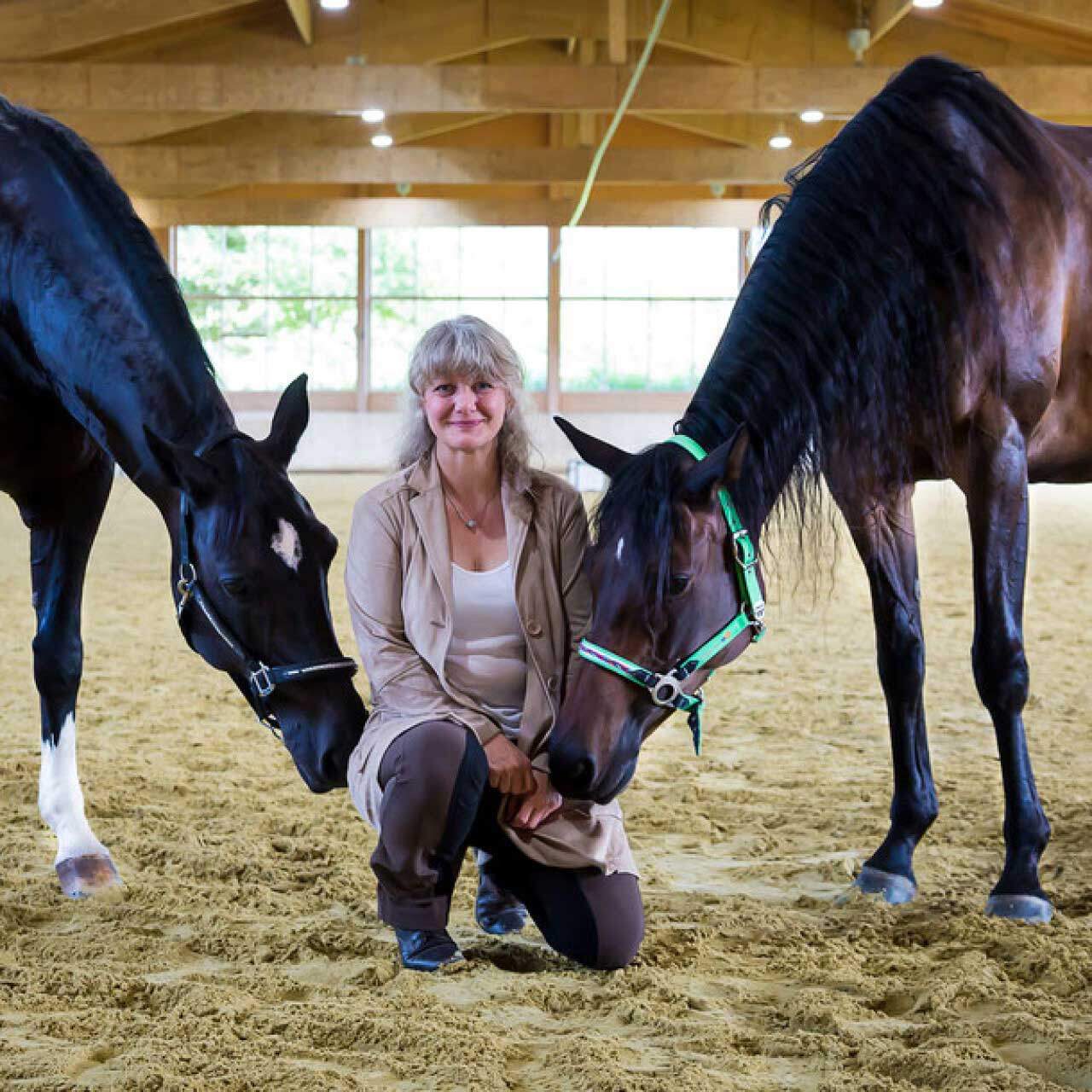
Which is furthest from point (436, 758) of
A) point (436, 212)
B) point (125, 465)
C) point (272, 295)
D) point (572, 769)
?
point (272, 295)

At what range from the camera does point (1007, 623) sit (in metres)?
2.75

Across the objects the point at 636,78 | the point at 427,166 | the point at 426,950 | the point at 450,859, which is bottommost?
the point at 426,950

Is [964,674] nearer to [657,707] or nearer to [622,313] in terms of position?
[657,707]

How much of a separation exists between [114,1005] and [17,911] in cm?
65

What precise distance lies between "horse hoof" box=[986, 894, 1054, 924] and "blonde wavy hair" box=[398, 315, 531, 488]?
125cm

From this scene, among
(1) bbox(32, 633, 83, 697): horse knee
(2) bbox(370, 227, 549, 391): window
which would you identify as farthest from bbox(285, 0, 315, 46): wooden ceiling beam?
(1) bbox(32, 633, 83, 697): horse knee

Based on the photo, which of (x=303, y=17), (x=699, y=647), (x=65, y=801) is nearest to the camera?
(x=699, y=647)

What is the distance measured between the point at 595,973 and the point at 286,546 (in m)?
0.92

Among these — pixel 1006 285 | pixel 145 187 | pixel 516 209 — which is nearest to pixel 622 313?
pixel 516 209

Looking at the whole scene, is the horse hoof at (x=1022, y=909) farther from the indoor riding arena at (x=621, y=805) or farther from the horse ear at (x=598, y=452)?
the horse ear at (x=598, y=452)

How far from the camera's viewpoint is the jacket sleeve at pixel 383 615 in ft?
7.79

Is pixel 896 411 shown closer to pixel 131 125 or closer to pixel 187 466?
pixel 187 466

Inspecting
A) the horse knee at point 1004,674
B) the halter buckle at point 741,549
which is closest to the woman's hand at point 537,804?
the halter buckle at point 741,549

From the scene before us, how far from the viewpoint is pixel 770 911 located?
2.63 metres
